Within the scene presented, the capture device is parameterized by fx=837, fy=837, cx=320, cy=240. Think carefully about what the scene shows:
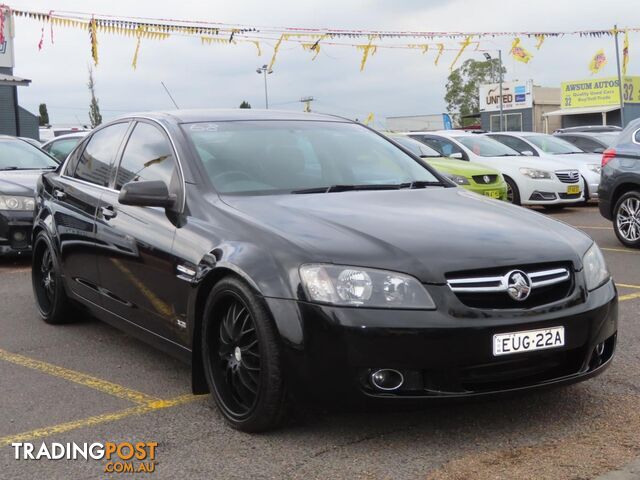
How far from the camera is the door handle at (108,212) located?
16.4 feet

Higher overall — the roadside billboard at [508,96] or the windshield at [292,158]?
the roadside billboard at [508,96]

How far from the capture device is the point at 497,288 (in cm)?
354

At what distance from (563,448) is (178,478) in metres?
1.62

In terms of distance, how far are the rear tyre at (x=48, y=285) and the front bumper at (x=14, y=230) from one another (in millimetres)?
2592

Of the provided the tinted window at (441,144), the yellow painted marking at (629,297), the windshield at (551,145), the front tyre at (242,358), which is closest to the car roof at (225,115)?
the front tyre at (242,358)

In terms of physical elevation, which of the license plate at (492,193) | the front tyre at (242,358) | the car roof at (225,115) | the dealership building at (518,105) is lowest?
the front tyre at (242,358)

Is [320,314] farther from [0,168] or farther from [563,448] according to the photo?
[0,168]

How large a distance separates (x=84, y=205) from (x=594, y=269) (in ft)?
10.6

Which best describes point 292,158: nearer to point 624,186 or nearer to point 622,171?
point 622,171

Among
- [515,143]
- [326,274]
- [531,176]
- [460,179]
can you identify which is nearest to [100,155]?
[326,274]

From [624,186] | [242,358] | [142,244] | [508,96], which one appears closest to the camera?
[242,358]

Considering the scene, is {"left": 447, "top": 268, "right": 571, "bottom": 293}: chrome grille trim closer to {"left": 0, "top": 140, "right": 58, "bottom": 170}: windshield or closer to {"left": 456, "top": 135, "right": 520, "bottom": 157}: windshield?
{"left": 0, "top": 140, "right": 58, "bottom": 170}: windshield

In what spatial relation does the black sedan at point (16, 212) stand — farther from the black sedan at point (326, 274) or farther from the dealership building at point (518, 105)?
the dealership building at point (518, 105)

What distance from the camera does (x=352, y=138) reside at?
525 cm
